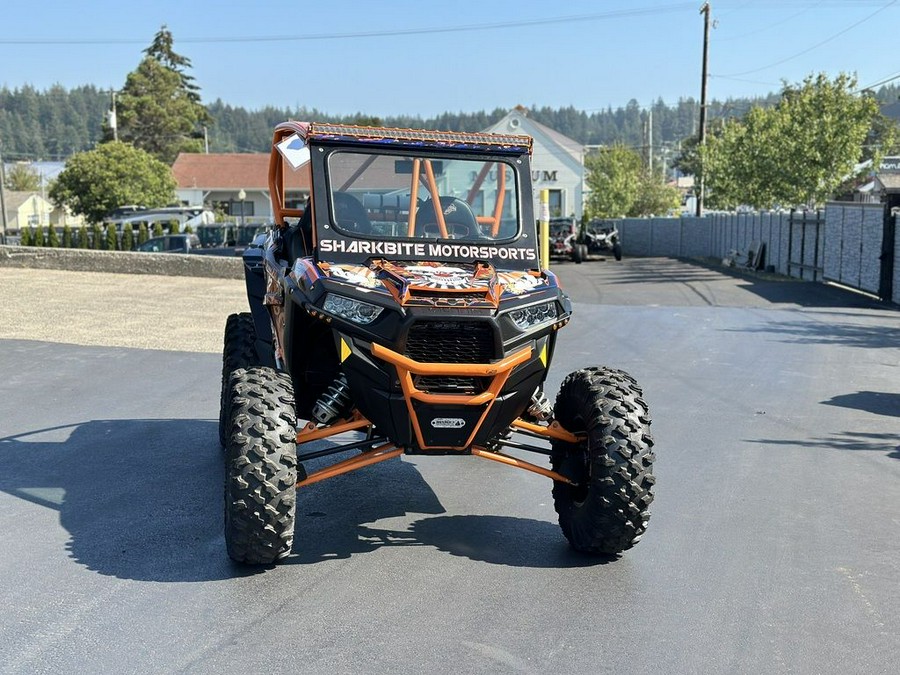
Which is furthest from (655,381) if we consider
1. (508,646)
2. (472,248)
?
(508,646)

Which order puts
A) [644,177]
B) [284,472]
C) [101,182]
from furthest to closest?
[644,177]
[101,182]
[284,472]

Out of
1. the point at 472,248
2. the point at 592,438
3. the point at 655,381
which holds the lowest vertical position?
the point at 655,381

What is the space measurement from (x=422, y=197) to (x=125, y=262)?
1852 cm

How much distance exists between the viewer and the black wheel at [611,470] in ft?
19.6

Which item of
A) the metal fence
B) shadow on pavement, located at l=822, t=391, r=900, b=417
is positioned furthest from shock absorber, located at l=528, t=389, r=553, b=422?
the metal fence

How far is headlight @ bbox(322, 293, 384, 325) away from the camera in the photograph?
5836 millimetres

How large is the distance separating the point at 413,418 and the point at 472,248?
1.41m

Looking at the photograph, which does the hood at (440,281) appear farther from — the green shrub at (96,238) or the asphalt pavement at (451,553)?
the green shrub at (96,238)

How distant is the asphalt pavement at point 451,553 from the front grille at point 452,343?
1163mm

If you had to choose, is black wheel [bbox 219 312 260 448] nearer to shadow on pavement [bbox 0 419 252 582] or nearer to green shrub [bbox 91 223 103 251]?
shadow on pavement [bbox 0 419 252 582]

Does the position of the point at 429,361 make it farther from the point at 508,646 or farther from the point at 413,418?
the point at 508,646

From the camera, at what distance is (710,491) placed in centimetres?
768

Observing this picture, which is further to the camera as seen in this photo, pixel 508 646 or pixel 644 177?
pixel 644 177

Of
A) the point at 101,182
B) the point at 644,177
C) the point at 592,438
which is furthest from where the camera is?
the point at 644,177
